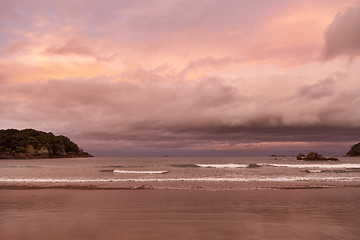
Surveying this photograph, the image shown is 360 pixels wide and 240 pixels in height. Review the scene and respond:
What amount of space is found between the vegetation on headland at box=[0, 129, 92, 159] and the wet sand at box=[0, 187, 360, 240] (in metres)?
159

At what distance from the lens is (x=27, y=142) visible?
158m

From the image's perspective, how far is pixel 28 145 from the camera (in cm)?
15625

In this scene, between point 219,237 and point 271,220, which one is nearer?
point 219,237

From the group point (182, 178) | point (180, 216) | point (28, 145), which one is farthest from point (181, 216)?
point (28, 145)

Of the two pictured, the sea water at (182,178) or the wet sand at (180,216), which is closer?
the wet sand at (180,216)

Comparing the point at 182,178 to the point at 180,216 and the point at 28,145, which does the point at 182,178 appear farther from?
the point at 28,145

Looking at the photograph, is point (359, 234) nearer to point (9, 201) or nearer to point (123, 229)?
point (123, 229)

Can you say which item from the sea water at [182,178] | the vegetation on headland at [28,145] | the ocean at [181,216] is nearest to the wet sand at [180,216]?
the ocean at [181,216]

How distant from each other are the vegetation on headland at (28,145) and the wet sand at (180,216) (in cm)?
15879

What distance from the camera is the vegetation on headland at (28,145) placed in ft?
494

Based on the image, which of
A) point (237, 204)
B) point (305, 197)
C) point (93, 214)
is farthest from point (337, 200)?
point (93, 214)

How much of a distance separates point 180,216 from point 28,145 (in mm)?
173913

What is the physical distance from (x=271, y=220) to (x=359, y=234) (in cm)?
327

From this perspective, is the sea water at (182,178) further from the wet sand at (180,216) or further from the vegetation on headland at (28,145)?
the vegetation on headland at (28,145)
